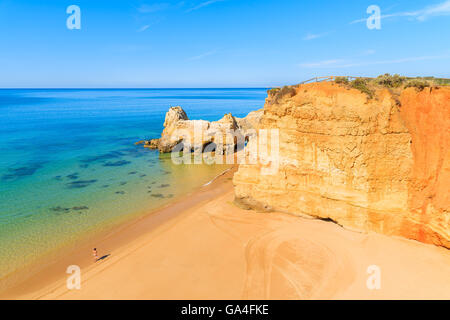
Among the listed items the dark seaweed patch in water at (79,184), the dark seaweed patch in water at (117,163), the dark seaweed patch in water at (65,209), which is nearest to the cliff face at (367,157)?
the dark seaweed patch in water at (65,209)

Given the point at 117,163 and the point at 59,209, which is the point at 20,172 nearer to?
the point at 117,163

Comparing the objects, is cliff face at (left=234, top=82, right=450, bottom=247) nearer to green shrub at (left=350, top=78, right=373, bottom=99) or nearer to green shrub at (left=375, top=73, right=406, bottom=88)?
green shrub at (left=350, top=78, right=373, bottom=99)

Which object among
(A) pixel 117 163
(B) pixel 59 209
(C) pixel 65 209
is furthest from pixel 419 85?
(A) pixel 117 163

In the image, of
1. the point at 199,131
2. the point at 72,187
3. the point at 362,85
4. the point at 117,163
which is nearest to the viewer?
the point at 362,85

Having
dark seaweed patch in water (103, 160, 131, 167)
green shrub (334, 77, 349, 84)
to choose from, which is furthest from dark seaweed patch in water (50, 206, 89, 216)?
green shrub (334, 77, 349, 84)

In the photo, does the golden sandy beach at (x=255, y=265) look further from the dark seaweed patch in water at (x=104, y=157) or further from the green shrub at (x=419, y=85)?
the dark seaweed patch in water at (x=104, y=157)
